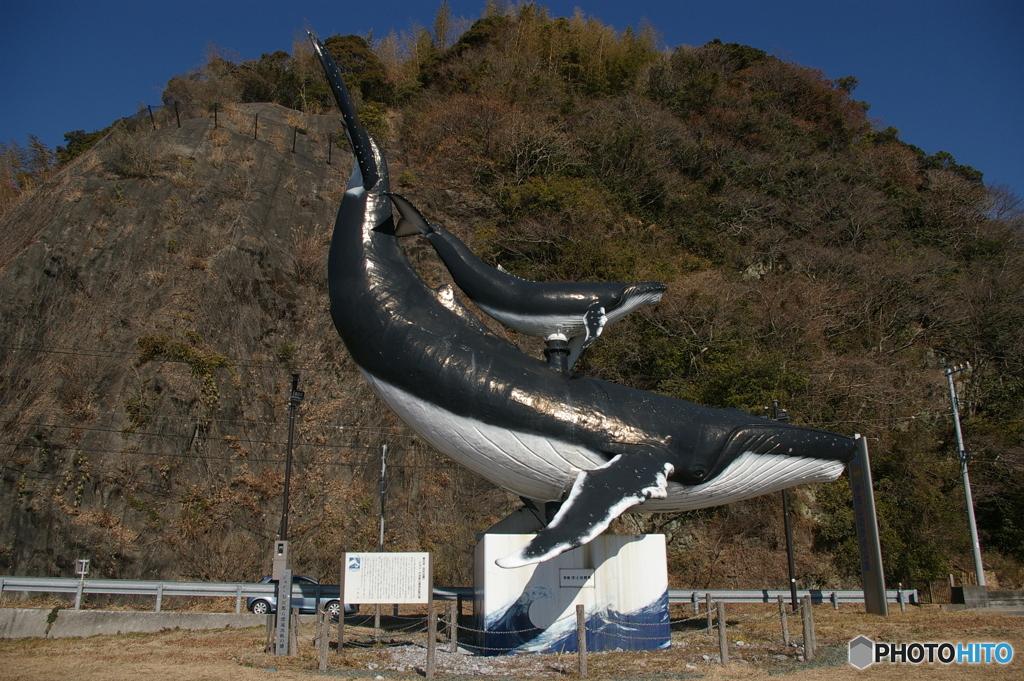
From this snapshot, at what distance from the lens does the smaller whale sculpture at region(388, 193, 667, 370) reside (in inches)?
321

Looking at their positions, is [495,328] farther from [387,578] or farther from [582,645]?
[582,645]

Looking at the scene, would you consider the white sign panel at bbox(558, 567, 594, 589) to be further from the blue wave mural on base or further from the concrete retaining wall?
the concrete retaining wall

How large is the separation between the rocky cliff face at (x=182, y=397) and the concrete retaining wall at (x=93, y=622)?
206 inches

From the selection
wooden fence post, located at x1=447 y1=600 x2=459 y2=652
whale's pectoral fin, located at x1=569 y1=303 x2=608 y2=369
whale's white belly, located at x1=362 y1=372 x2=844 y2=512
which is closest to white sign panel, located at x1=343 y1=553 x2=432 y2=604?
wooden fence post, located at x1=447 y1=600 x2=459 y2=652

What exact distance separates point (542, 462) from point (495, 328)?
640 inches

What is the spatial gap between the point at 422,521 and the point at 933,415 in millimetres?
15688

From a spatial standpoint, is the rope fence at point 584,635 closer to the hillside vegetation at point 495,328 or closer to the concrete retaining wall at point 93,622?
the concrete retaining wall at point 93,622

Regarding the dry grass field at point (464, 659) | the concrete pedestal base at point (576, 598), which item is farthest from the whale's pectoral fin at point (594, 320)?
the dry grass field at point (464, 659)

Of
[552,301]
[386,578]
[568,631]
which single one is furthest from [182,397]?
[552,301]

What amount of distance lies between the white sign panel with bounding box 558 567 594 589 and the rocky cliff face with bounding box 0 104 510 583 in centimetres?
1116

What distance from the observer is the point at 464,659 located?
8375mm

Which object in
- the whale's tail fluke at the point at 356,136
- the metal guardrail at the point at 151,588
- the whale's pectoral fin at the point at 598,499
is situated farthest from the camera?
the metal guardrail at the point at 151,588

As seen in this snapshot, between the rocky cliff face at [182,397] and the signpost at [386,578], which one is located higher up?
the rocky cliff face at [182,397]

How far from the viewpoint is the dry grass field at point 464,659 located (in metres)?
7.15
